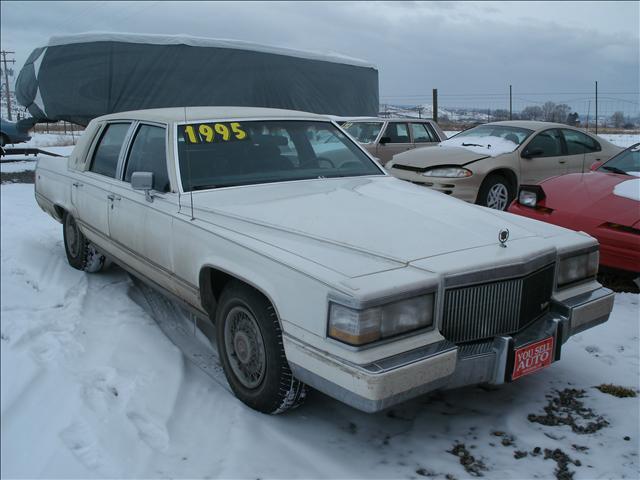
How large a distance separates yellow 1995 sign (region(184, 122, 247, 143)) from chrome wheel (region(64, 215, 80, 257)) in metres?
2.01

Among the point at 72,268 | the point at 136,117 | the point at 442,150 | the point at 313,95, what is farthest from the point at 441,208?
the point at 313,95

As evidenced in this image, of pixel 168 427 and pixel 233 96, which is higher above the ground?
pixel 233 96

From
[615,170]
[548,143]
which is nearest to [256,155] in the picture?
[615,170]

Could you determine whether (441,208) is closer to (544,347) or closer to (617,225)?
(544,347)

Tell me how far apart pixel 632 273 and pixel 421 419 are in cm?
259

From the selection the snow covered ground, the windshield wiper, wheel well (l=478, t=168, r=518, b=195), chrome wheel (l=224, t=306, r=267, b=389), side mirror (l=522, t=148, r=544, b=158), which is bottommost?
the snow covered ground

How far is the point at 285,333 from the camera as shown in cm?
276

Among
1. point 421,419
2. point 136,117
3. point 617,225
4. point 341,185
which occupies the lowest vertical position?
point 421,419

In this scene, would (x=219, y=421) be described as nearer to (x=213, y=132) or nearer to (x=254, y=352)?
(x=254, y=352)

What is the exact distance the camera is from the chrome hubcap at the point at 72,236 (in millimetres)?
5372

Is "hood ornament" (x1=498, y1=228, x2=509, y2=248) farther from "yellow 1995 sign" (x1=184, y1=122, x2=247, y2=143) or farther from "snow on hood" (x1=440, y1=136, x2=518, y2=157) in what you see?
"snow on hood" (x1=440, y1=136, x2=518, y2=157)

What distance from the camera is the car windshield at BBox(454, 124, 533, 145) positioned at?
865 centimetres

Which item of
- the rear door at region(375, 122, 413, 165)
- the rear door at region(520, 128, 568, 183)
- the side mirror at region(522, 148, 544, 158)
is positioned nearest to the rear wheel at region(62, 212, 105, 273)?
the rear door at region(520, 128, 568, 183)

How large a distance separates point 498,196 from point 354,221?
5.49 metres
